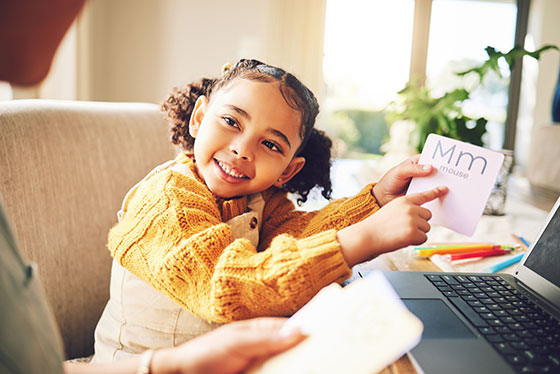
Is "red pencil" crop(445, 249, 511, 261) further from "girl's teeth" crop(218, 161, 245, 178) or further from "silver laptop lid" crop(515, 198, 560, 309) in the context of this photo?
"girl's teeth" crop(218, 161, 245, 178)

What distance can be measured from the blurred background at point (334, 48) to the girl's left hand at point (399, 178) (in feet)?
3.92

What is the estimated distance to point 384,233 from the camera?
62 cm

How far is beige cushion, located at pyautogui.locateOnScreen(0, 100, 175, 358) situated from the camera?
2.74 feet

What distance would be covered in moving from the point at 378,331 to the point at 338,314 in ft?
0.16

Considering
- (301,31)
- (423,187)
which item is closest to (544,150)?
(301,31)

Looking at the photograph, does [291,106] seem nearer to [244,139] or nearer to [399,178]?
[244,139]

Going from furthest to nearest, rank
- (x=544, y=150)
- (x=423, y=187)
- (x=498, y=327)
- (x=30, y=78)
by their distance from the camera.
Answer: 1. (x=544, y=150)
2. (x=423, y=187)
3. (x=498, y=327)
4. (x=30, y=78)

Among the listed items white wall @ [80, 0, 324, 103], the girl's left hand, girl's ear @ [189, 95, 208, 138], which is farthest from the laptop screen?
white wall @ [80, 0, 324, 103]

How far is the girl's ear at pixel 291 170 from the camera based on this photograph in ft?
3.15

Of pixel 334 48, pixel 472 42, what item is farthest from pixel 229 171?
pixel 472 42

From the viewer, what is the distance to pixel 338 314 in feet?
1.45

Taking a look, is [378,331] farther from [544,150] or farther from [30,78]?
[544,150]

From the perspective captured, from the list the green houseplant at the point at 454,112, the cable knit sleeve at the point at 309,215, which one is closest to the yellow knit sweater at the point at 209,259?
the cable knit sleeve at the point at 309,215

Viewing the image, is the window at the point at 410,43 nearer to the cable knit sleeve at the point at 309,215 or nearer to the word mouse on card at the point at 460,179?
the cable knit sleeve at the point at 309,215
